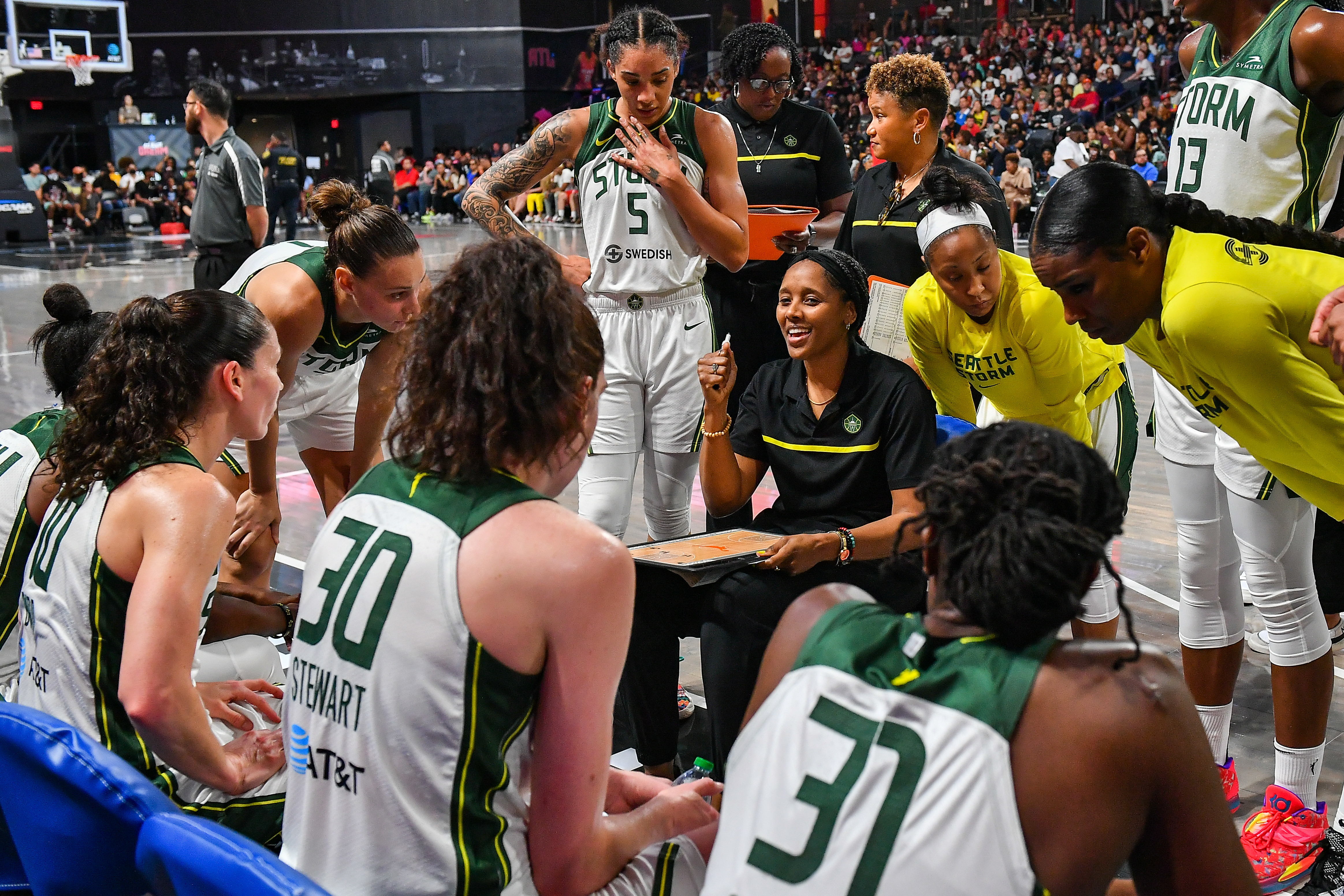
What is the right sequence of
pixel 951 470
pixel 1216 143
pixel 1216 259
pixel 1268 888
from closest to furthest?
pixel 951 470, pixel 1216 259, pixel 1268 888, pixel 1216 143

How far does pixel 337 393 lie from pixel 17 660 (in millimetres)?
1582

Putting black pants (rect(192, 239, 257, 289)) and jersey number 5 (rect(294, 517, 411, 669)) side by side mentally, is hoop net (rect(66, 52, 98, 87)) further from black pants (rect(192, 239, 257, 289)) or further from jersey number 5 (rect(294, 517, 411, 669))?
jersey number 5 (rect(294, 517, 411, 669))

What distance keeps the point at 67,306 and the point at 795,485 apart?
1759mm

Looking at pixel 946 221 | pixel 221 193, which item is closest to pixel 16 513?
pixel 946 221

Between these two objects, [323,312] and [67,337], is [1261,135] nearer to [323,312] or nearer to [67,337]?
[323,312]

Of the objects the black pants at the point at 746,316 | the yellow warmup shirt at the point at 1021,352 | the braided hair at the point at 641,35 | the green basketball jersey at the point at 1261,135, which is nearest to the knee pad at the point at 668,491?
the black pants at the point at 746,316

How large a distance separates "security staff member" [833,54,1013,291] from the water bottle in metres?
1.77

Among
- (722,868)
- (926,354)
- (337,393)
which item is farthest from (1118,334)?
(337,393)

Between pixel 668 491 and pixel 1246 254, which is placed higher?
pixel 1246 254

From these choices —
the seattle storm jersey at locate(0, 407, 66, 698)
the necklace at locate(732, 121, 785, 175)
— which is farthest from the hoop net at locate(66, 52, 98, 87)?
the seattle storm jersey at locate(0, 407, 66, 698)

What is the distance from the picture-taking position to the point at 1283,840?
8.08 ft

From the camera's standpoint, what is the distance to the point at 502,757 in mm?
1470

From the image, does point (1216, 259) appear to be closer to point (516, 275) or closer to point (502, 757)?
point (516, 275)

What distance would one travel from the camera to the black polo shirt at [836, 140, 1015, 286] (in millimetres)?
3674
